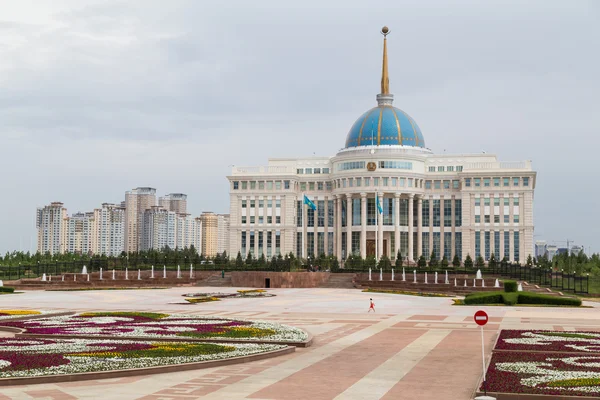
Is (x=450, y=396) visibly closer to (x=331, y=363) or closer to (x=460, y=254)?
(x=331, y=363)

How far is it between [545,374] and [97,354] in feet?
42.1

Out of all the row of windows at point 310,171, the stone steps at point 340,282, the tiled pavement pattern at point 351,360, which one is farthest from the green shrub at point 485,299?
the row of windows at point 310,171

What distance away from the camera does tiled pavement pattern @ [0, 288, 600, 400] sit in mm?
18500

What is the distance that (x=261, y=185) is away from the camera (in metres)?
115

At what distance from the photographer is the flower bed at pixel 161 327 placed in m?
29.3

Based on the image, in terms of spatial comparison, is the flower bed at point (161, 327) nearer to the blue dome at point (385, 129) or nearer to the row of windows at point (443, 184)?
the blue dome at point (385, 129)

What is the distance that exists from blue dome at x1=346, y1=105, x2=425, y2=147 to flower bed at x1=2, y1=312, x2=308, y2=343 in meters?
75.1

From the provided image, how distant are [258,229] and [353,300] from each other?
58883mm

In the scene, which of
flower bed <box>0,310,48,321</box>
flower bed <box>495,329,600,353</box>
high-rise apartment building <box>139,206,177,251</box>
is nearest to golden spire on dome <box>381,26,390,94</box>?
flower bed <box>0,310,48,321</box>

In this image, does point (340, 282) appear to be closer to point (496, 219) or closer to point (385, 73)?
point (496, 219)

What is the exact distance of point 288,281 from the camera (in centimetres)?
7856

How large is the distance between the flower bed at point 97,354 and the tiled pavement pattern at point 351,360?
43.0 inches

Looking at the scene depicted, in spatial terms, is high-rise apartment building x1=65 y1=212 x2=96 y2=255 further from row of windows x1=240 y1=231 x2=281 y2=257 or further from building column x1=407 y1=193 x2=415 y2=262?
building column x1=407 y1=193 x2=415 y2=262

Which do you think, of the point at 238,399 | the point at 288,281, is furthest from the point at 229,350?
the point at 288,281
